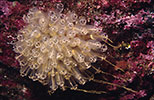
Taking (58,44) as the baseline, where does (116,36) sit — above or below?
above

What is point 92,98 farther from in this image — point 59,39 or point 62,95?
point 59,39

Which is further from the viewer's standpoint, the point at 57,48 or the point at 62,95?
the point at 62,95

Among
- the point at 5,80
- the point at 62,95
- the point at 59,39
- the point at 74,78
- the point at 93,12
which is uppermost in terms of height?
the point at 5,80

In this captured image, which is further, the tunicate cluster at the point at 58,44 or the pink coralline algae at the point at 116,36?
the pink coralline algae at the point at 116,36

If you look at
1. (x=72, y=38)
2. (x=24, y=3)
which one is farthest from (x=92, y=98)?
(x=24, y=3)

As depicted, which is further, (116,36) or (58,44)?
(116,36)
